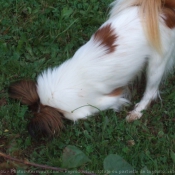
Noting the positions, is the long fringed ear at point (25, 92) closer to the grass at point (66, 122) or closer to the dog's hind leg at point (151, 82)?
the grass at point (66, 122)

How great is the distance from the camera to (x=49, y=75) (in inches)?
145

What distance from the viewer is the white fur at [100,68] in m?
3.55

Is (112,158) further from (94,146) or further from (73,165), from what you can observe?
(94,146)

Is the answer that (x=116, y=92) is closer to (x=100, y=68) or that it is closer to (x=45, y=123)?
(x=100, y=68)

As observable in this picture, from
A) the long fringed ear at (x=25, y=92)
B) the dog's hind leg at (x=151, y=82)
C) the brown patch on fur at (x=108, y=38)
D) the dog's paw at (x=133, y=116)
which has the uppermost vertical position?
the brown patch on fur at (x=108, y=38)

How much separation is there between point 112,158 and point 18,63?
99.1 inches

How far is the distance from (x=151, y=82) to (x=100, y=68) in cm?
63

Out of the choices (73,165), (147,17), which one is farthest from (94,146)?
(73,165)

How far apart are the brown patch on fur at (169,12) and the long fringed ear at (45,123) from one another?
1.24 m

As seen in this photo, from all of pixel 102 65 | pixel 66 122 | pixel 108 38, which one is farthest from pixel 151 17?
pixel 66 122

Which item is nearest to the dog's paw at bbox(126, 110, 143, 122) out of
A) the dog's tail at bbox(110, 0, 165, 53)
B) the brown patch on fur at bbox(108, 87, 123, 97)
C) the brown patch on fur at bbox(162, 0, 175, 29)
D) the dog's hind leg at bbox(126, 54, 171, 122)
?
the dog's hind leg at bbox(126, 54, 171, 122)

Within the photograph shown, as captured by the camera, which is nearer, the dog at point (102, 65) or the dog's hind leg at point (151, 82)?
the dog at point (102, 65)

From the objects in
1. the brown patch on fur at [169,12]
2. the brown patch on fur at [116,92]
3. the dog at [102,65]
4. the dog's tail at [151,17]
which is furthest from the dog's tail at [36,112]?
the brown patch on fur at [169,12]

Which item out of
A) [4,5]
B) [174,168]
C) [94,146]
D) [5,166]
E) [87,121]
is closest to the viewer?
[5,166]
